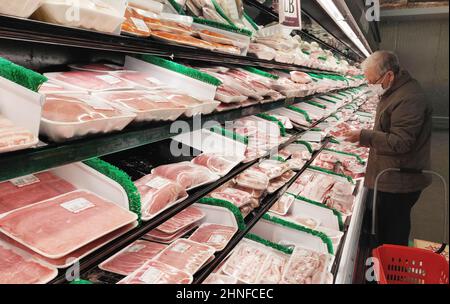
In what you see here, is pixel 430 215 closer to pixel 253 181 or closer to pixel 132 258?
pixel 253 181

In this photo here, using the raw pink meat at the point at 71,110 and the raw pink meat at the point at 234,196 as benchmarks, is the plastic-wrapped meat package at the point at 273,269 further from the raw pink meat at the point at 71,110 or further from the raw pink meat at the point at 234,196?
the raw pink meat at the point at 71,110

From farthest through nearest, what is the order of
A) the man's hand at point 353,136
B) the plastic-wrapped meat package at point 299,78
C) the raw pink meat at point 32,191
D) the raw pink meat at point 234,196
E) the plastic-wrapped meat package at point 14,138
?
the plastic-wrapped meat package at point 299,78 → the man's hand at point 353,136 → the raw pink meat at point 234,196 → the raw pink meat at point 32,191 → the plastic-wrapped meat package at point 14,138

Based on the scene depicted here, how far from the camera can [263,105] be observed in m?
2.40

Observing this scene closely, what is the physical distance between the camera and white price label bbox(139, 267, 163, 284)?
4.32ft

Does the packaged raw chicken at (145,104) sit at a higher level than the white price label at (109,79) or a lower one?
lower

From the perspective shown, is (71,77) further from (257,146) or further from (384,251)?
(384,251)

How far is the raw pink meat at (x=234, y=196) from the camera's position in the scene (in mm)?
2016

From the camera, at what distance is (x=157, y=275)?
136cm

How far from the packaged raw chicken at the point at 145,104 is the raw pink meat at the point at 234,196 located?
0.81 m

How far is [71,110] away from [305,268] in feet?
4.66

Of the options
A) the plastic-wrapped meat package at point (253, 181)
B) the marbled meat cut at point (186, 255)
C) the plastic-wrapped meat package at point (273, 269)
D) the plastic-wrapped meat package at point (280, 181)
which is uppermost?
the plastic-wrapped meat package at point (253, 181)

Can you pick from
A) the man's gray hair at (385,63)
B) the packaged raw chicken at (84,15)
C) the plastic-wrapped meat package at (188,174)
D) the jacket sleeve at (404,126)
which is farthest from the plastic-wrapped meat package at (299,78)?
the packaged raw chicken at (84,15)

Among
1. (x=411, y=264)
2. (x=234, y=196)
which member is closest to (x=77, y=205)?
(x=234, y=196)
